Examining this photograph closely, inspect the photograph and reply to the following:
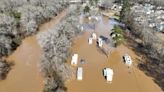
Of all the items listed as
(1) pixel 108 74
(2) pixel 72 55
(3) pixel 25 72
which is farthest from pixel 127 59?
(3) pixel 25 72

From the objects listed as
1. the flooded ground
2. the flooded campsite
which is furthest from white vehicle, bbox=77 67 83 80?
the flooded ground

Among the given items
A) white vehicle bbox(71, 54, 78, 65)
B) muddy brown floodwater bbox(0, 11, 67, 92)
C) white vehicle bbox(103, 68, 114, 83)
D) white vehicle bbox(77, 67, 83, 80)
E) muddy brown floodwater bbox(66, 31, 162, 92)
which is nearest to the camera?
muddy brown floodwater bbox(0, 11, 67, 92)

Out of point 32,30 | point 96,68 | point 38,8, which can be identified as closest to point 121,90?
point 96,68

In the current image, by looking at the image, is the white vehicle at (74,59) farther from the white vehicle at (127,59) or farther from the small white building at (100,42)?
the white vehicle at (127,59)

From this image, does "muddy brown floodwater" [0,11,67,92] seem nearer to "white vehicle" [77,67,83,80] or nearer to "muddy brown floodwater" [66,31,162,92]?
"muddy brown floodwater" [66,31,162,92]

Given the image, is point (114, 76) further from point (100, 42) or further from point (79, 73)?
point (100, 42)

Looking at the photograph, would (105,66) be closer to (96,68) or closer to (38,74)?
(96,68)

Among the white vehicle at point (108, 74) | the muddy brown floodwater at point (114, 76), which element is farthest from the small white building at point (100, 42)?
the white vehicle at point (108, 74)
